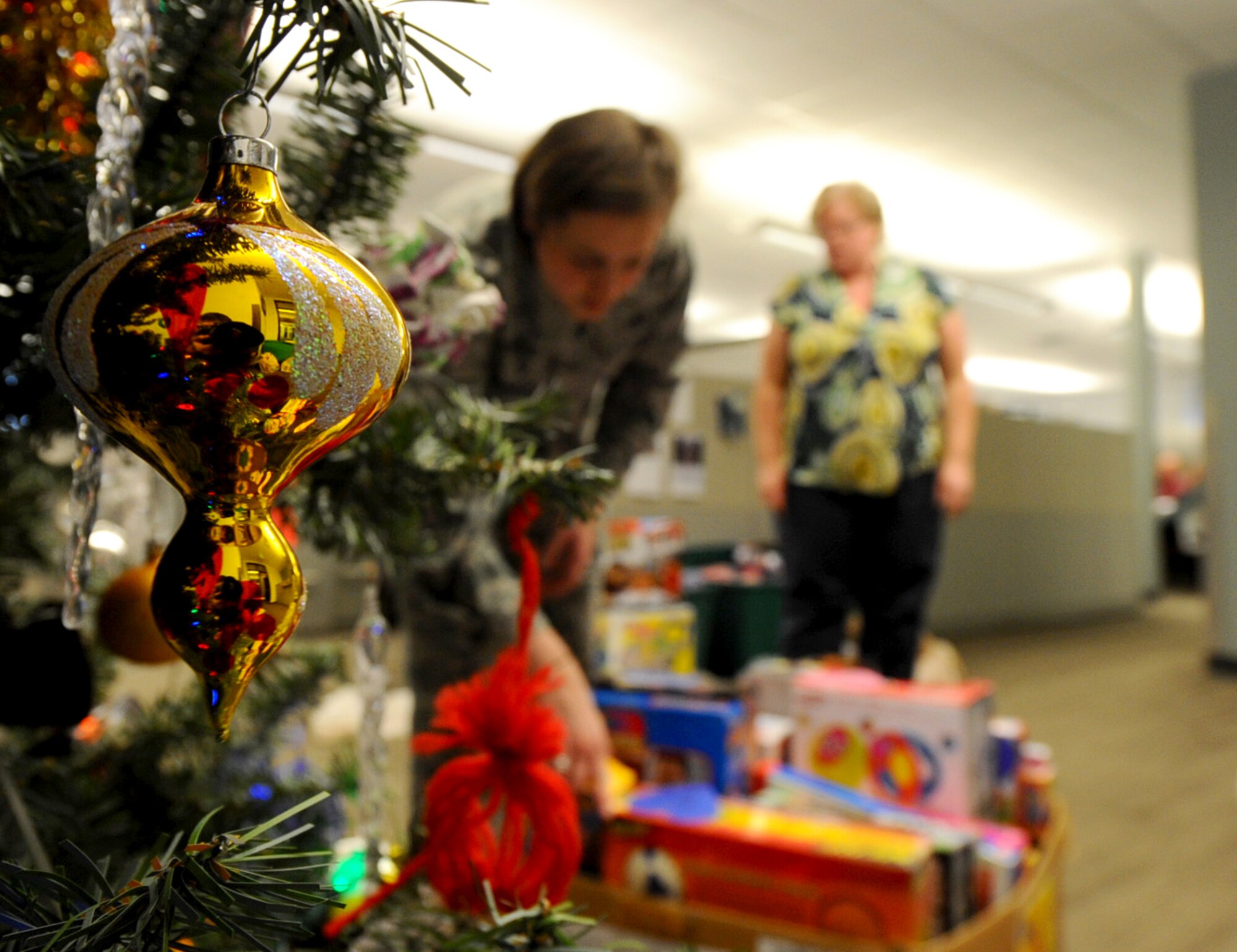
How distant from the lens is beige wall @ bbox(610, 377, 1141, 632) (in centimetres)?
361

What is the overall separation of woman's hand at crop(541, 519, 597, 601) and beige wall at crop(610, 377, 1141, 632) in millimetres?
2722

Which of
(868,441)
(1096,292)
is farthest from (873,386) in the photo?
(1096,292)

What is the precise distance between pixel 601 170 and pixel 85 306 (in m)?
0.46

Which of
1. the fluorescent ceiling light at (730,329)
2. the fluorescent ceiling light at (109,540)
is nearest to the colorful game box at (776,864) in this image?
the fluorescent ceiling light at (109,540)

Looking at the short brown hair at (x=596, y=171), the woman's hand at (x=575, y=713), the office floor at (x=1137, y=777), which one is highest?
the short brown hair at (x=596, y=171)

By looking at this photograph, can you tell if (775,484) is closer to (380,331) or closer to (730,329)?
(380,331)

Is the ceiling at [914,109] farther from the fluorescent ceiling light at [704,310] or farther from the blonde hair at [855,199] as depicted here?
the fluorescent ceiling light at [704,310]

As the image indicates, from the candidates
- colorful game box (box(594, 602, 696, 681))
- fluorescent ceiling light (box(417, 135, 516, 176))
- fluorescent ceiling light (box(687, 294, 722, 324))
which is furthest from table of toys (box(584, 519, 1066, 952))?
fluorescent ceiling light (box(687, 294, 722, 324))

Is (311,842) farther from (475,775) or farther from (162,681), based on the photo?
(162,681)

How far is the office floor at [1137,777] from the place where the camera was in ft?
4.24

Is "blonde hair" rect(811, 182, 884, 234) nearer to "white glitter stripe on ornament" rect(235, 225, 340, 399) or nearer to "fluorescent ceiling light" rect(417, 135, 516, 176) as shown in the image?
"white glitter stripe on ornament" rect(235, 225, 340, 399)

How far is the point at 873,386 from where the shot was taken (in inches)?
59.6

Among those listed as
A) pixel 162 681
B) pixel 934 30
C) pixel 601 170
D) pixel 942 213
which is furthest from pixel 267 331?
pixel 942 213

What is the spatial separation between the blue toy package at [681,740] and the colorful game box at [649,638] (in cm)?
172
